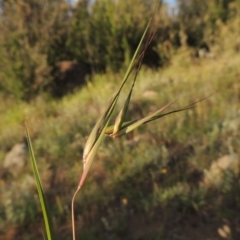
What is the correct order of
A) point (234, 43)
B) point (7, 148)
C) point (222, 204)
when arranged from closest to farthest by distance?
point (222, 204), point (7, 148), point (234, 43)

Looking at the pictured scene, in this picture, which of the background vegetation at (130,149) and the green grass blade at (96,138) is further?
the background vegetation at (130,149)

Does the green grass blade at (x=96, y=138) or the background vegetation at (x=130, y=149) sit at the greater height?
the green grass blade at (x=96, y=138)

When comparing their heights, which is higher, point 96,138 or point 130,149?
point 96,138

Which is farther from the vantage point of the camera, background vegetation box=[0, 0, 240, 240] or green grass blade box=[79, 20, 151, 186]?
background vegetation box=[0, 0, 240, 240]

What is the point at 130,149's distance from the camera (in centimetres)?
382

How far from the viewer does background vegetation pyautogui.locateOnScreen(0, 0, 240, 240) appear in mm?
2869

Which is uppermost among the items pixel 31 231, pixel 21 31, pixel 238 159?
pixel 21 31

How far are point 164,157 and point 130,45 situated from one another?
5.38m

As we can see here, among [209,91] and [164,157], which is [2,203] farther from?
[209,91]

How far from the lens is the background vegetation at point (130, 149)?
9.41 feet

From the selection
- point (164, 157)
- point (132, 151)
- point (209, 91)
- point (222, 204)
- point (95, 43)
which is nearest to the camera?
point (222, 204)

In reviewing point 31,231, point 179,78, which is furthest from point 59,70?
point 31,231

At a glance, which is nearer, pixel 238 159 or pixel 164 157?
pixel 238 159

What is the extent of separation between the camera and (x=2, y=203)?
3.61m
